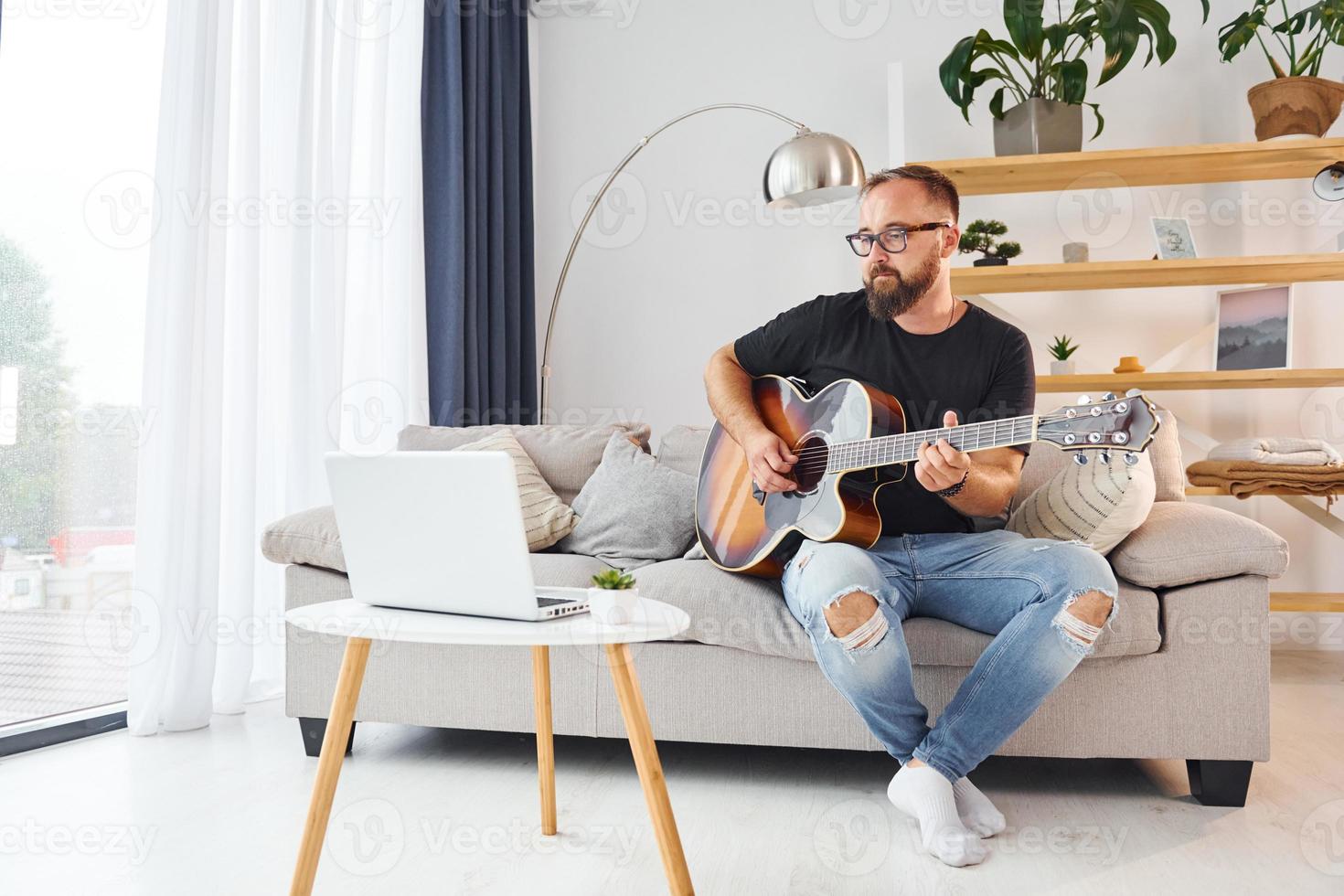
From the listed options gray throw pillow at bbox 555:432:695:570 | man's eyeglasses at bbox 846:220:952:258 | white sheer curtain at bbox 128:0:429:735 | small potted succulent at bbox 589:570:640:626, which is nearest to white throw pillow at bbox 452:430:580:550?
gray throw pillow at bbox 555:432:695:570

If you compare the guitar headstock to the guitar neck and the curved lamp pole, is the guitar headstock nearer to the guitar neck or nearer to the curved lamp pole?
the guitar neck

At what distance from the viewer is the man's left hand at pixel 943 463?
1.51m

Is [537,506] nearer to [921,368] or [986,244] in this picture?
[921,368]

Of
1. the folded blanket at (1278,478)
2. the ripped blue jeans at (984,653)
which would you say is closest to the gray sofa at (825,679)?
the ripped blue jeans at (984,653)

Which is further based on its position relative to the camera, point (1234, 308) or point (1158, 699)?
point (1234, 308)

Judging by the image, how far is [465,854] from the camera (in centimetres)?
150

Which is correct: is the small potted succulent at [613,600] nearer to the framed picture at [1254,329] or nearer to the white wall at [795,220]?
the white wall at [795,220]

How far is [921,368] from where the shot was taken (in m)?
1.84

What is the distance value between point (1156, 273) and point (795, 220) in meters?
1.16

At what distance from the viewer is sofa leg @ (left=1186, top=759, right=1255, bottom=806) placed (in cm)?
171

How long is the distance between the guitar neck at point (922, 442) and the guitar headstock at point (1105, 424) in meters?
0.03

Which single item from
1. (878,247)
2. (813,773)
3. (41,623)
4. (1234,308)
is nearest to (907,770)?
(813,773)

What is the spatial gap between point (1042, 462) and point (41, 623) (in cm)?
217

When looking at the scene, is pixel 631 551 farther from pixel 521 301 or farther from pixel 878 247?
pixel 521 301
